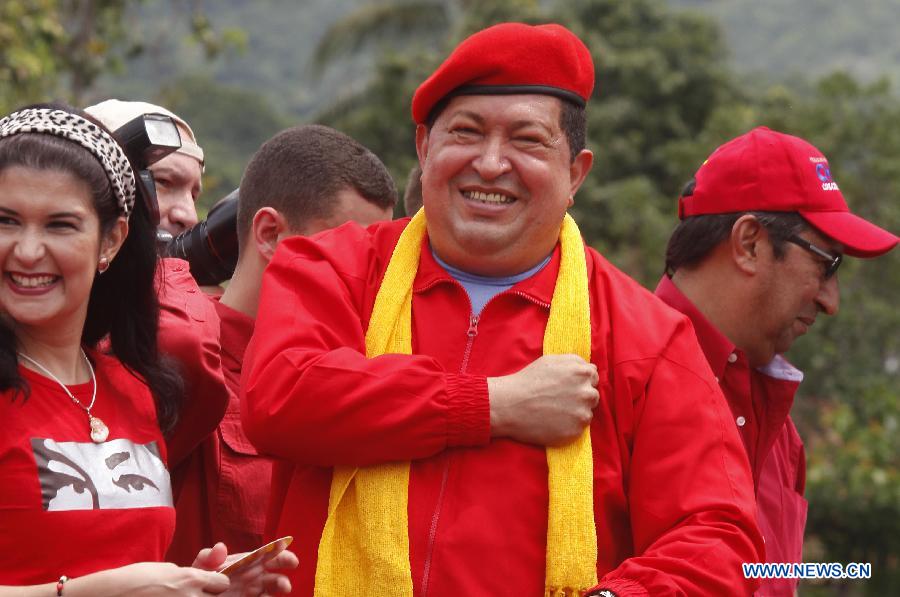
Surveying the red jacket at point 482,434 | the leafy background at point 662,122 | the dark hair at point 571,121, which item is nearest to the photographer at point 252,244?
the red jacket at point 482,434

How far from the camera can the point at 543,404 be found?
287cm

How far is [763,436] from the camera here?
3.86 m

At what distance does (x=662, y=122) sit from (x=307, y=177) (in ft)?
41.5

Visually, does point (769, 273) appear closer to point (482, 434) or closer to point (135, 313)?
point (482, 434)

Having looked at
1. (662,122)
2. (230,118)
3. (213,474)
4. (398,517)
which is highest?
(230,118)

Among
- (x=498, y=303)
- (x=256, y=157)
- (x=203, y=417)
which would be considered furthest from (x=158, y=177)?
(x=498, y=303)

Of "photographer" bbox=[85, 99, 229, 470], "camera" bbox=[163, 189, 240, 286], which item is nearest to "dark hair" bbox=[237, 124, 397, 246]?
"camera" bbox=[163, 189, 240, 286]

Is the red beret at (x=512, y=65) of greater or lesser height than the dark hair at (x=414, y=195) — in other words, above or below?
below

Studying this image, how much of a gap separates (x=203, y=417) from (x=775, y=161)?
5.81 ft

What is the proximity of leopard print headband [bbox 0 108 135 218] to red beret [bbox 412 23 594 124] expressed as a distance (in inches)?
27.6

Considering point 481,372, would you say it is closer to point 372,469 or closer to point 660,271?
point 372,469

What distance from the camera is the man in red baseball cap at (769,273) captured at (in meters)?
3.88

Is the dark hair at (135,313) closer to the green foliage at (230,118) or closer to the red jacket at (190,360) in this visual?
the red jacket at (190,360)

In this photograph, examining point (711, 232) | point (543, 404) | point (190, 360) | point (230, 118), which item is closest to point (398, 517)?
point (543, 404)
